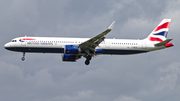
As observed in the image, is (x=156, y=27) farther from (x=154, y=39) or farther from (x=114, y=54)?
(x=114, y=54)

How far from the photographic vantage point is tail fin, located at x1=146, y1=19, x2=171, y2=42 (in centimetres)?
6838

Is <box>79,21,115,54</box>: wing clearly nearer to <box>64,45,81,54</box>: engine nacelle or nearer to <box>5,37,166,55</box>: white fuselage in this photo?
<box>64,45,81,54</box>: engine nacelle

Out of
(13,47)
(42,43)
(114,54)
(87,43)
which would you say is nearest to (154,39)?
(114,54)

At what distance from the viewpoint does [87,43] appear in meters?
61.5

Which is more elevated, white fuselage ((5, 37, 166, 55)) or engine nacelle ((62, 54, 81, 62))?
white fuselage ((5, 37, 166, 55))

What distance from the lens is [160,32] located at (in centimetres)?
6938

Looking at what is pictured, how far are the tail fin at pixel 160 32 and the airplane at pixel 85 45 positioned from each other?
1.06 m

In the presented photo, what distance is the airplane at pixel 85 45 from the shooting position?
203 feet

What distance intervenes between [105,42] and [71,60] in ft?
27.2

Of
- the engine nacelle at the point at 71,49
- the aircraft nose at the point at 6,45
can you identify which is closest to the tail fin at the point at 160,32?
the engine nacelle at the point at 71,49

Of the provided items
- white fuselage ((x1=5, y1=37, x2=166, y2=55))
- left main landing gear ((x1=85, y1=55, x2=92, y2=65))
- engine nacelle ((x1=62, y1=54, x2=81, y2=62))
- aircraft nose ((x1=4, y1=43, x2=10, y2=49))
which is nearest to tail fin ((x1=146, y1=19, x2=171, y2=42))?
white fuselage ((x1=5, y1=37, x2=166, y2=55))

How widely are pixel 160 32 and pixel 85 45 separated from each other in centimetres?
1584

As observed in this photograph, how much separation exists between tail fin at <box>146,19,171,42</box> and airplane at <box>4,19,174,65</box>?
106cm

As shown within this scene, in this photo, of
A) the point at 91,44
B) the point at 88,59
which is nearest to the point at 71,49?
the point at 91,44
